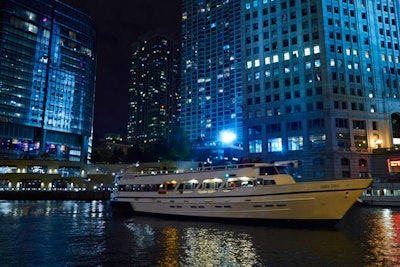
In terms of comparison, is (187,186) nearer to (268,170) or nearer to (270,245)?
(268,170)

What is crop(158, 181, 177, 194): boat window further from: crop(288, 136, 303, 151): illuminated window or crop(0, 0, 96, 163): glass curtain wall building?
crop(0, 0, 96, 163): glass curtain wall building

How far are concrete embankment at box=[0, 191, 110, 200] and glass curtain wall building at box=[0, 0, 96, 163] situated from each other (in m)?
40.0

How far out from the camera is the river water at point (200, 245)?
19.5 meters

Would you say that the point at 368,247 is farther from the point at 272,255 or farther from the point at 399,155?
the point at 399,155

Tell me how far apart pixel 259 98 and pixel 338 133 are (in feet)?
78.4

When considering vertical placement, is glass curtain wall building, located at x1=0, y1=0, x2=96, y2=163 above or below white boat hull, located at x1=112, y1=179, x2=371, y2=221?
above

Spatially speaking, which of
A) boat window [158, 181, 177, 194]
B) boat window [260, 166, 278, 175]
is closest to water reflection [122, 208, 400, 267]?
boat window [260, 166, 278, 175]

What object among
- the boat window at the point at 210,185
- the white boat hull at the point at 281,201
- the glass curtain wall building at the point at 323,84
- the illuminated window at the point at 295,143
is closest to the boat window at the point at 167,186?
the white boat hull at the point at 281,201

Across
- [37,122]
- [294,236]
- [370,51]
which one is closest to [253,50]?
[370,51]

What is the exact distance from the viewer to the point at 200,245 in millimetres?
24391

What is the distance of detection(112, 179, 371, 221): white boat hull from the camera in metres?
31.3

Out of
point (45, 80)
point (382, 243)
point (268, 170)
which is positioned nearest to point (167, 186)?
point (268, 170)

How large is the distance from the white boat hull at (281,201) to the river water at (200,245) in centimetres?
149

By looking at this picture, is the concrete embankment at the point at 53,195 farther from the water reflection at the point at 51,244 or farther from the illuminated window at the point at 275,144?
the water reflection at the point at 51,244
